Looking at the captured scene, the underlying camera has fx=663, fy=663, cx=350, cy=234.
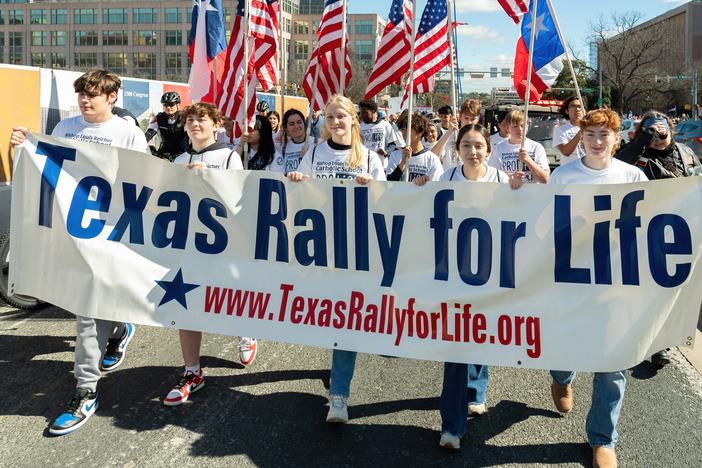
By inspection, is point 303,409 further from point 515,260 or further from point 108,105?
point 108,105

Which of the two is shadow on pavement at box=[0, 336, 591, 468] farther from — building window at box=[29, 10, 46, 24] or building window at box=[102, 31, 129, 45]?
building window at box=[29, 10, 46, 24]

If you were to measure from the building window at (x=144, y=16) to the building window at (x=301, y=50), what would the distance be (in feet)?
71.1

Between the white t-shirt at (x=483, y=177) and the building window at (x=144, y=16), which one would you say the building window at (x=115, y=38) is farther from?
the white t-shirt at (x=483, y=177)

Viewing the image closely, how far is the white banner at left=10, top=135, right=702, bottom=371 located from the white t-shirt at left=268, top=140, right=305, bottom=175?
2.24 m

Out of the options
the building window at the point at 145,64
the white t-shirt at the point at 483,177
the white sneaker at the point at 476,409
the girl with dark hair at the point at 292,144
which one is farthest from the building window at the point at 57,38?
the white sneaker at the point at 476,409

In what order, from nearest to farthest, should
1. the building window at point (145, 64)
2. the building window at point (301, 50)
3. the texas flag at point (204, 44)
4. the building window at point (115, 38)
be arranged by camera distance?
the texas flag at point (204, 44) → the building window at point (145, 64) → the building window at point (115, 38) → the building window at point (301, 50)

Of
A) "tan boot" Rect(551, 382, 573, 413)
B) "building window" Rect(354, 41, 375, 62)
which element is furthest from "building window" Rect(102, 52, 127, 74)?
"tan boot" Rect(551, 382, 573, 413)

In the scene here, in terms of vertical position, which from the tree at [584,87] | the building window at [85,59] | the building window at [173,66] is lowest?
the tree at [584,87]

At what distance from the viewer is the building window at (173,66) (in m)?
100

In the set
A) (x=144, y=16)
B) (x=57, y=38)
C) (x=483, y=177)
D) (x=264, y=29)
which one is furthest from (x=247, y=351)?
(x=57, y=38)

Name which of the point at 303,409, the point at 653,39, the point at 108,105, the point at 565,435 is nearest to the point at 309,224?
the point at 303,409

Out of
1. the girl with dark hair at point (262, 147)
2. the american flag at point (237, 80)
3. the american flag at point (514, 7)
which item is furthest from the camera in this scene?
the american flag at point (237, 80)

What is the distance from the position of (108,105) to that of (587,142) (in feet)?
9.66

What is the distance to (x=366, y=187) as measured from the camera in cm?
388
